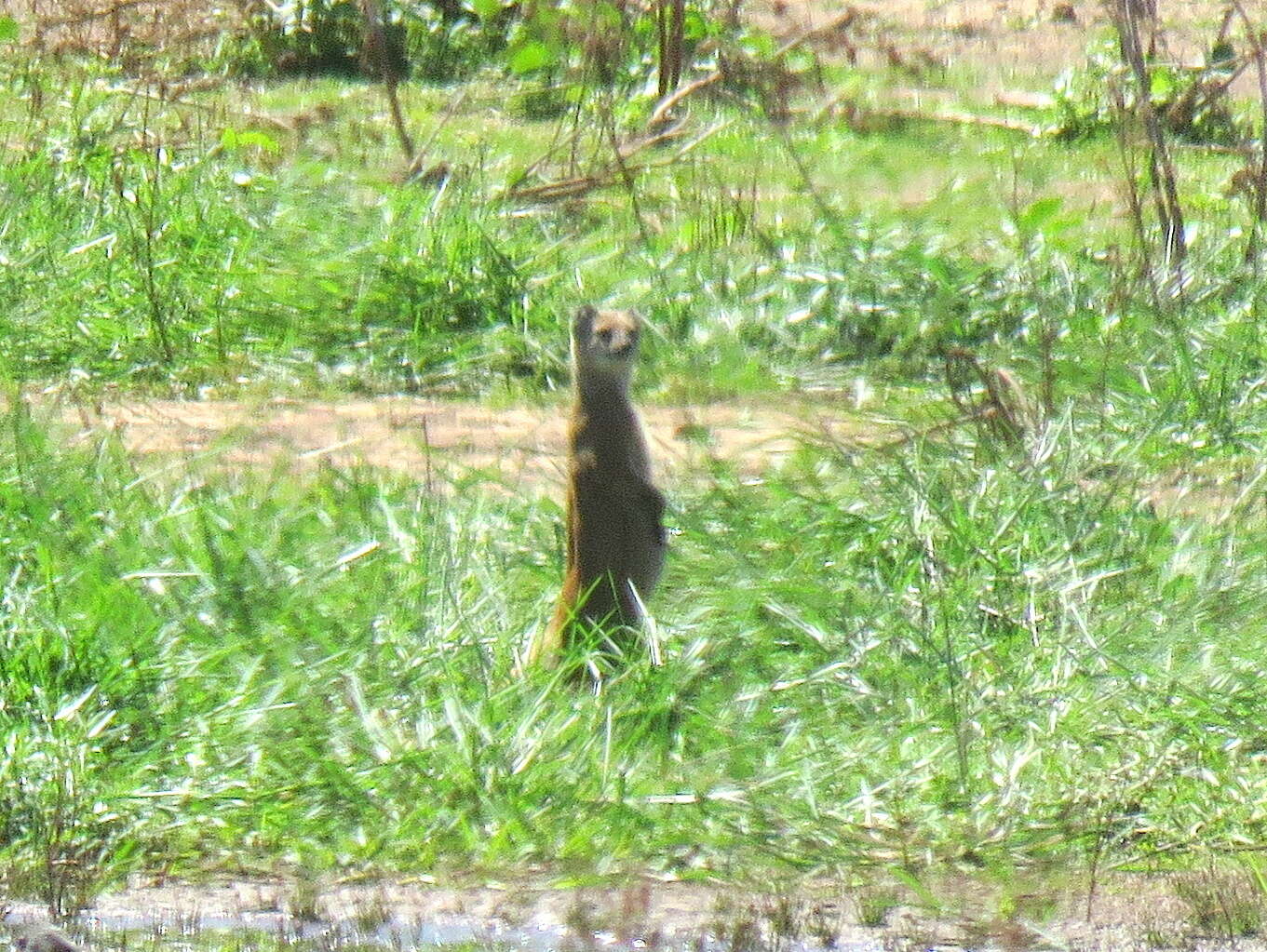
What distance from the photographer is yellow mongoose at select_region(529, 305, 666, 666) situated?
4.09 metres

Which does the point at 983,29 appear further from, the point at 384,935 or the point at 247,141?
the point at 384,935

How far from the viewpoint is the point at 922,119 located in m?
→ 9.06

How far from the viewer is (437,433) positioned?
5.77 meters

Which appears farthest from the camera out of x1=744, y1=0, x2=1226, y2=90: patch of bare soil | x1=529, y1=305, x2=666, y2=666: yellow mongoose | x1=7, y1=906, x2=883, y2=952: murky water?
x1=744, y1=0, x2=1226, y2=90: patch of bare soil

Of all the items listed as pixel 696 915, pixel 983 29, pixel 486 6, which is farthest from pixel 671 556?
pixel 983 29

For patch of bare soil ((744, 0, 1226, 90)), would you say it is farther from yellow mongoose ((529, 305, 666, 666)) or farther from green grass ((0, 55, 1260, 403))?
yellow mongoose ((529, 305, 666, 666))

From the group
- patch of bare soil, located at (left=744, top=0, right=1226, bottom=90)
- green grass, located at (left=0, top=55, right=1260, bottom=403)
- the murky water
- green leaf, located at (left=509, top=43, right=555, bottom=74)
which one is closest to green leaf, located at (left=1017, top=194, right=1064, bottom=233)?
green grass, located at (left=0, top=55, right=1260, bottom=403)

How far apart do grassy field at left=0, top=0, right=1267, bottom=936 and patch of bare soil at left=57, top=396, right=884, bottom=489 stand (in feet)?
0.36

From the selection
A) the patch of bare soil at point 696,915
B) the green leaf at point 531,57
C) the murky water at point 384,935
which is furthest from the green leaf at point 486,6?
the murky water at point 384,935

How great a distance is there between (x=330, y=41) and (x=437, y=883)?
23.7 ft

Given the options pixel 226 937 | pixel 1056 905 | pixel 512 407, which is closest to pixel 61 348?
pixel 512 407

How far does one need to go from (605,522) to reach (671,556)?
1.58 ft

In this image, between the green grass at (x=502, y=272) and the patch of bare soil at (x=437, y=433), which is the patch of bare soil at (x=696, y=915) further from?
the green grass at (x=502, y=272)

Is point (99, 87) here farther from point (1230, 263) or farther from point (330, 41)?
point (1230, 263)
